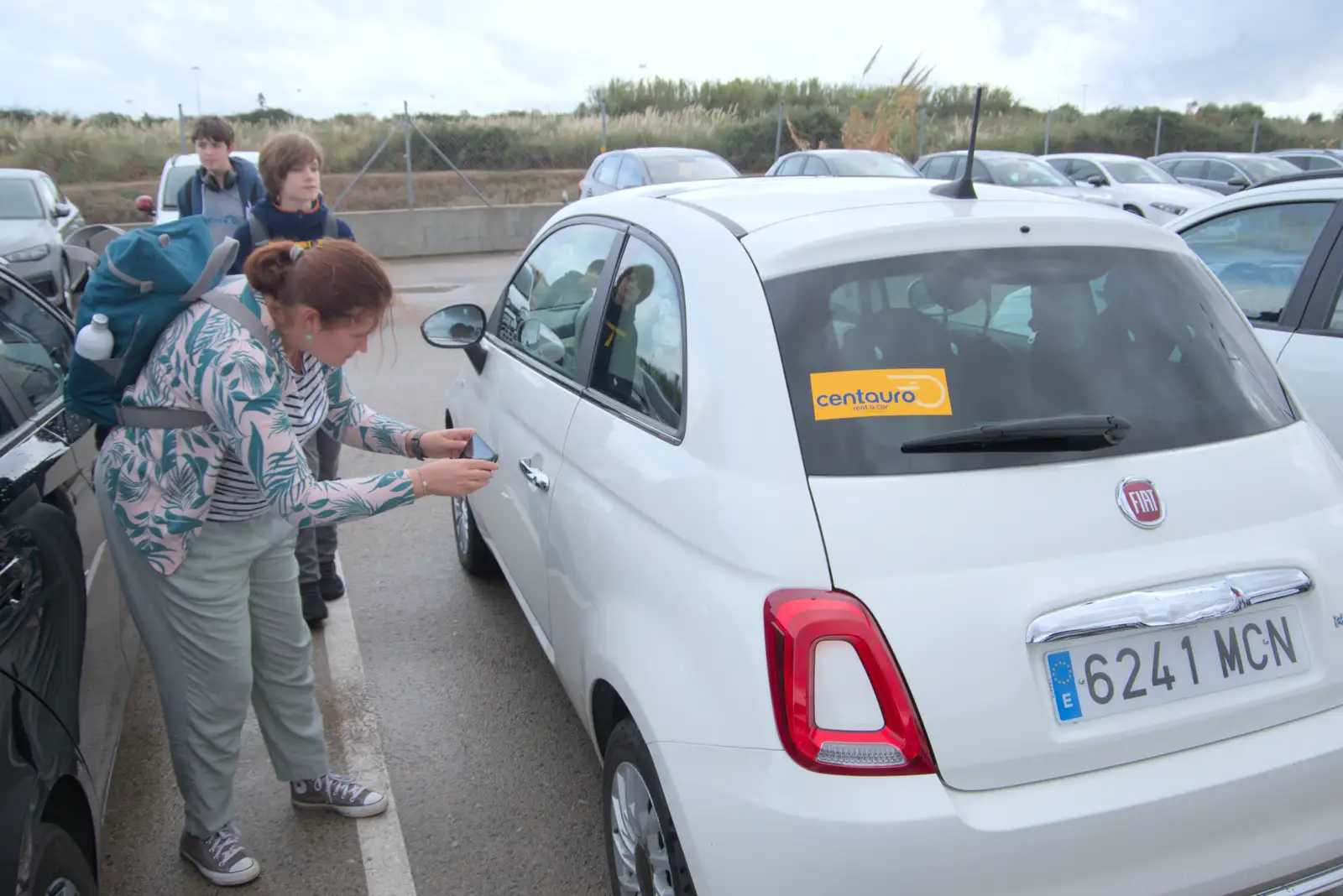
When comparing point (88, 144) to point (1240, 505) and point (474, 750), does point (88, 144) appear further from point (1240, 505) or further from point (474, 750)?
point (1240, 505)

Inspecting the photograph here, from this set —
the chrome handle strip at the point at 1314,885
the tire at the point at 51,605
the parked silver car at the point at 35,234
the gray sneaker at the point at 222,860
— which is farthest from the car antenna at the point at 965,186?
the parked silver car at the point at 35,234

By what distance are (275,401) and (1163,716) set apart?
76.2 inches

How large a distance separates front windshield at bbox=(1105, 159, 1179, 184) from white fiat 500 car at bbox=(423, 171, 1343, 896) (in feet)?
51.7

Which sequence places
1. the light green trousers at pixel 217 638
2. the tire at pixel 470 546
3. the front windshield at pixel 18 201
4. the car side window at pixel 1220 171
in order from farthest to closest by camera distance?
the car side window at pixel 1220 171
the front windshield at pixel 18 201
the tire at pixel 470 546
the light green trousers at pixel 217 638

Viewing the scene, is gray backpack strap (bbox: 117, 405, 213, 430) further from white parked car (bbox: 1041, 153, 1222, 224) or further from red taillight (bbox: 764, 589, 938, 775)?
white parked car (bbox: 1041, 153, 1222, 224)

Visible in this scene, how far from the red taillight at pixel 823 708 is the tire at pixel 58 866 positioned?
4.62 ft

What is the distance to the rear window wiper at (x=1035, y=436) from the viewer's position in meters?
1.91

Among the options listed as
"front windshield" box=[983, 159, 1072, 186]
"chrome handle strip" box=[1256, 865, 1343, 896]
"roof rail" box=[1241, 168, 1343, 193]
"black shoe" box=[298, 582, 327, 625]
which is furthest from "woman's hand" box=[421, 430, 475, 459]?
"front windshield" box=[983, 159, 1072, 186]

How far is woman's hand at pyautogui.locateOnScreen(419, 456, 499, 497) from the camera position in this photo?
240 centimetres

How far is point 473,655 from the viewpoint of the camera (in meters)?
3.93

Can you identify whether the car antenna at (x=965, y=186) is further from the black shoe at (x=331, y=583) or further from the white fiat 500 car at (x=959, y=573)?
the black shoe at (x=331, y=583)

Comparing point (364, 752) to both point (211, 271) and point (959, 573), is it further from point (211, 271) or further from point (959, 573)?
point (959, 573)

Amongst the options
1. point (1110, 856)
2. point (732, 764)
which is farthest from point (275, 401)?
point (1110, 856)

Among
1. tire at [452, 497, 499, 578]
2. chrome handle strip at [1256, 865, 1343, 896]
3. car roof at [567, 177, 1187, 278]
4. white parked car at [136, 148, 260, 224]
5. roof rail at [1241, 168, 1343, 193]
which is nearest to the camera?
chrome handle strip at [1256, 865, 1343, 896]
